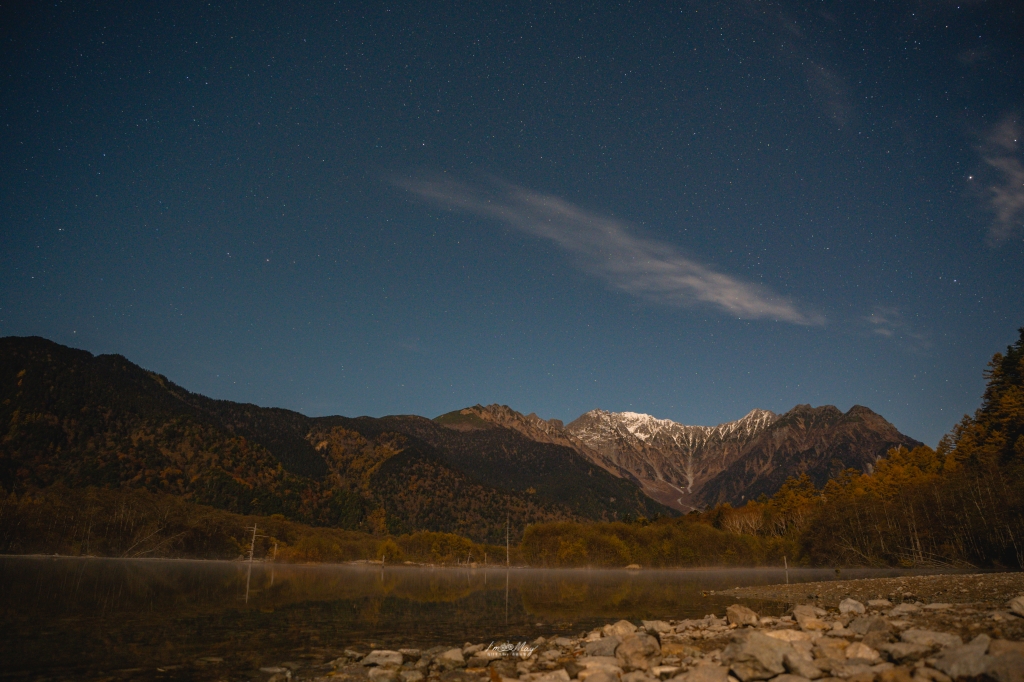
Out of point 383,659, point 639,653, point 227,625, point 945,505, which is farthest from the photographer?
point 945,505

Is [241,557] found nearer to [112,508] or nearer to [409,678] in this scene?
[112,508]

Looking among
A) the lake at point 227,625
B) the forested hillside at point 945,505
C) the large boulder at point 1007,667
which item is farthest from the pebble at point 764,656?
the forested hillside at point 945,505

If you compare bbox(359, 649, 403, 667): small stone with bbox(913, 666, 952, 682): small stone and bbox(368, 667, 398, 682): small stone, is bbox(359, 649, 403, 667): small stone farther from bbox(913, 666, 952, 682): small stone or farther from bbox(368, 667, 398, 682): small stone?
bbox(913, 666, 952, 682): small stone

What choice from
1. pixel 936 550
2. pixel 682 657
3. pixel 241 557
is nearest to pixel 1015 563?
pixel 936 550

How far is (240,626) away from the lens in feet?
88.7

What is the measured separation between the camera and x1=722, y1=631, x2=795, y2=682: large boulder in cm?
1268

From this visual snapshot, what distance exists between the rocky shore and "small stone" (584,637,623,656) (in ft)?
0.11

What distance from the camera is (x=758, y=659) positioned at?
43.5 feet

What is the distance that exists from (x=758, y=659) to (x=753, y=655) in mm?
222

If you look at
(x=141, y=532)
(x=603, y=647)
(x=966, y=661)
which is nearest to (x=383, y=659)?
(x=603, y=647)

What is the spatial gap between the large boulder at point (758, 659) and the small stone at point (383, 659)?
9835mm

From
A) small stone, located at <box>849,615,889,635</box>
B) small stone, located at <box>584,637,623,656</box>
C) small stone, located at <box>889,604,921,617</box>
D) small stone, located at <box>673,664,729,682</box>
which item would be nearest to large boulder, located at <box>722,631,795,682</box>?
small stone, located at <box>673,664,729,682</box>

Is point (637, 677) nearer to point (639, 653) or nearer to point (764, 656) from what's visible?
point (764, 656)

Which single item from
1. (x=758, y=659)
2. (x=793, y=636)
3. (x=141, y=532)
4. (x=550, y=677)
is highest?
(x=758, y=659)
